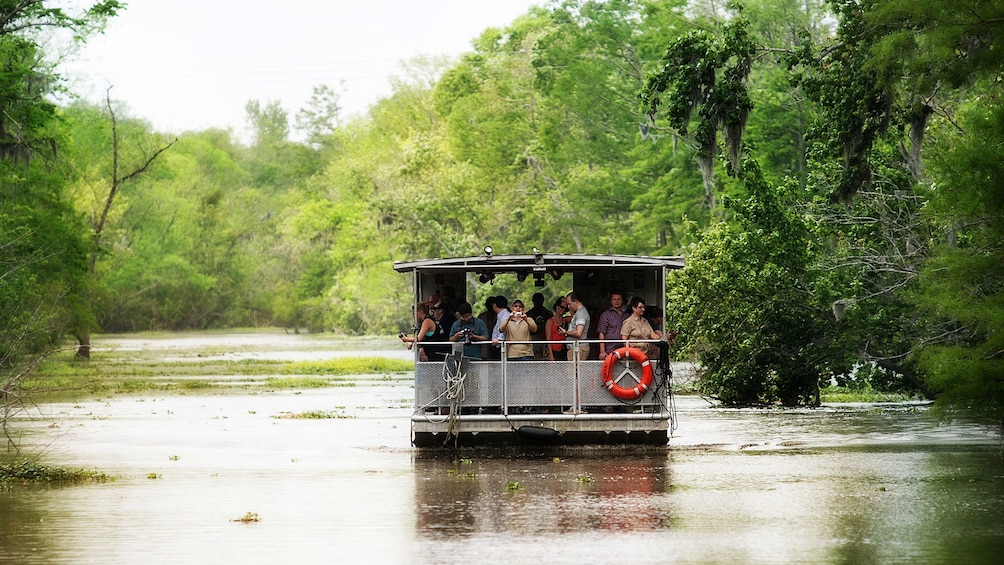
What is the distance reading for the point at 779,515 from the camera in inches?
590

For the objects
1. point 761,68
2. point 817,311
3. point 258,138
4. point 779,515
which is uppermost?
point 258,138

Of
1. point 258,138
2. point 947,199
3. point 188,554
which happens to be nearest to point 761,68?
point 947,199

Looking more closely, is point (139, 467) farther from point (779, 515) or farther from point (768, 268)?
point (768, 268)

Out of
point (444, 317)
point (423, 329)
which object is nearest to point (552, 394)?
point (423, 329)

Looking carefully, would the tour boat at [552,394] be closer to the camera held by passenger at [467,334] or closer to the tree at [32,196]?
the camera held by passenger at [467,334]

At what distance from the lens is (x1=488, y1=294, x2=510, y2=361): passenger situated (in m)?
22.0

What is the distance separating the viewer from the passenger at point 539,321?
23.7m

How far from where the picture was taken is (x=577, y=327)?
21938 mm

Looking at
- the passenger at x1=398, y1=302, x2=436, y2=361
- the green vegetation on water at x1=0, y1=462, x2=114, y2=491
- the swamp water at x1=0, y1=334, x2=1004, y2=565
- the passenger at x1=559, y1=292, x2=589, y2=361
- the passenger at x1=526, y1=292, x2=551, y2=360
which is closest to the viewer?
the swamp water at x1=0, y1=334, x2=1004, y2=565

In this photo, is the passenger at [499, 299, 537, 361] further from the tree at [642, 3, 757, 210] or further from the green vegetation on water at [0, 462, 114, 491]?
the green vegetation on water at [0, 462, 114, 491]

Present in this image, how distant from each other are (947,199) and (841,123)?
5.09 metres

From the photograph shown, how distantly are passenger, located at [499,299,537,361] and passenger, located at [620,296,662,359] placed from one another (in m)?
1.37

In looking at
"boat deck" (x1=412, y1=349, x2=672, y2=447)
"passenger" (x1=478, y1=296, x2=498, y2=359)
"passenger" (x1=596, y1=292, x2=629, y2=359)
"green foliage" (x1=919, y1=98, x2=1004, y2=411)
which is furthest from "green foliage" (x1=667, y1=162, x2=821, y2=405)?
"boat deck" (x1=412, y1=349, x2=672, y2=447)

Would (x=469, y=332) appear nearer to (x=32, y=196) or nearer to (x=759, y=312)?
(x=759, y=312)
